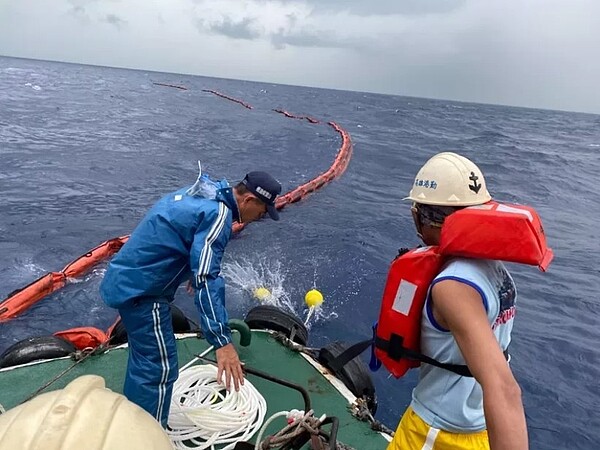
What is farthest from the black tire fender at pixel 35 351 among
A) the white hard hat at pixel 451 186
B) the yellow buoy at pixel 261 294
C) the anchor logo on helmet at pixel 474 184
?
the anchor logo on helmet at pixel 474 184

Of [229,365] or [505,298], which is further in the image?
[229,365]

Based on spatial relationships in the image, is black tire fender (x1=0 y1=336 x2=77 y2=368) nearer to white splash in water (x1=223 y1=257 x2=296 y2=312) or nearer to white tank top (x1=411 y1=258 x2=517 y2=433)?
white tank top (x1=411 y1=258 x2=517 y2=433)

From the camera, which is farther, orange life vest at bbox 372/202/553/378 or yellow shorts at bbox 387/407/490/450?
yellow shorts at bbox 387/407/490/450

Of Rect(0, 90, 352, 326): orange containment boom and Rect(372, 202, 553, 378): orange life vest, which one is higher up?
Rect(372, 202, 553, 378): orange life vest

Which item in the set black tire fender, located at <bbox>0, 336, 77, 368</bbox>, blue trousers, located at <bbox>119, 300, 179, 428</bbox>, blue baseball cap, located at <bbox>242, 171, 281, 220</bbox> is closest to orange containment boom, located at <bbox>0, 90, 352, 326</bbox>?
black tire fender, located at <bbox>0, 336, 77, 368</bbox>

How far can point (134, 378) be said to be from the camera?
3.14m

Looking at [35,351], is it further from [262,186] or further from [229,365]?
[262,186]

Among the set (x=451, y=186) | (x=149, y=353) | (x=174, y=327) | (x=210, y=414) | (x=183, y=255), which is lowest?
(x=174, y=327)

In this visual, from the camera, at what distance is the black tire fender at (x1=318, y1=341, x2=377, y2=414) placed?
179 inches

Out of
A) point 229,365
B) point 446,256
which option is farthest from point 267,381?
point 446,256

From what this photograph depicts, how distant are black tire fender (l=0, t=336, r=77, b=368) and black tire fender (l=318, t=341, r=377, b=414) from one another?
7.84 ft

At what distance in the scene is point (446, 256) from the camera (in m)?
1.95

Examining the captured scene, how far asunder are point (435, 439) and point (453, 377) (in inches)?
11.2

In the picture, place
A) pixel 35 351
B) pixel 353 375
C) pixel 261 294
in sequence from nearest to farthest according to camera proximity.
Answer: pixel 35 351, pixel 353 375, pixel 261 294
